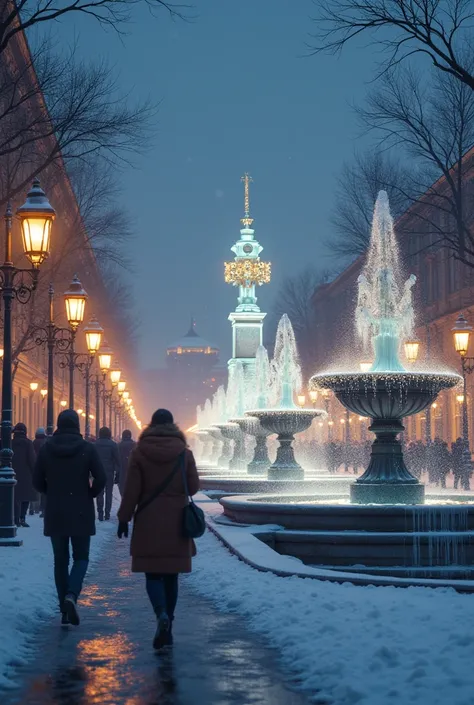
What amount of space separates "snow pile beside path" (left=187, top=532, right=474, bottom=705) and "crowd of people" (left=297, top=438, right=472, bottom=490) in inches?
952

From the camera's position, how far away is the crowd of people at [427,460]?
34.5 meters

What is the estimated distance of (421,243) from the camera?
69.7 m

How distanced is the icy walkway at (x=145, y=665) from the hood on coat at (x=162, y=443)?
4.12 feet

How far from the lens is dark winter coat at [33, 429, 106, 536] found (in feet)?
30.5

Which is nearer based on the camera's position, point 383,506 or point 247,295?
point 383,506

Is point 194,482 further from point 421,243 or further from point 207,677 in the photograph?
point 421,243

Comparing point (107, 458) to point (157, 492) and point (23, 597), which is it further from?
point (157, 492)

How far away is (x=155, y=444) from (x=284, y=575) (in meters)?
2.76

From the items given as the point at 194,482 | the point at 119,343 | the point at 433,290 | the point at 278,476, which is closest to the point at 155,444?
the point at 194,482

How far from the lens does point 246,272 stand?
78.6m

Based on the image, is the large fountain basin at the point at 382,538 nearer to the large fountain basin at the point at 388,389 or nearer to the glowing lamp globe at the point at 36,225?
the large fountain basin at the point at 388,389

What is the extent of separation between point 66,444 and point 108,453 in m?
11.8

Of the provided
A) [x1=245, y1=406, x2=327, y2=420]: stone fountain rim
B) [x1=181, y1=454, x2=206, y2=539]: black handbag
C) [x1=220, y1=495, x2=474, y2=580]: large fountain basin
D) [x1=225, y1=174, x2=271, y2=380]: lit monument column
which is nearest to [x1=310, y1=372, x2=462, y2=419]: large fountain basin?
[x1=220, y1=495, x2=474, y2=580]: large fountain basin

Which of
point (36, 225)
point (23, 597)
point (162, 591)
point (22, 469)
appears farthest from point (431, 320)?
point (162, 591)
